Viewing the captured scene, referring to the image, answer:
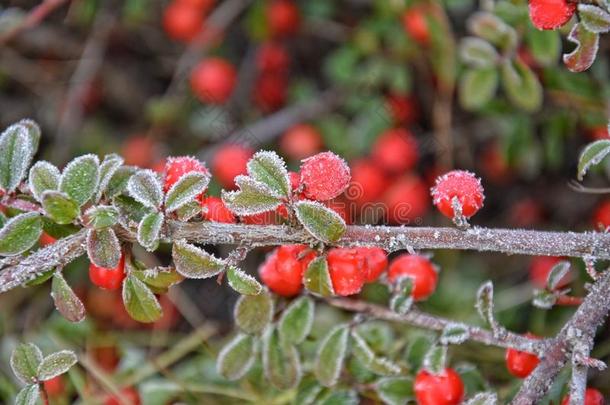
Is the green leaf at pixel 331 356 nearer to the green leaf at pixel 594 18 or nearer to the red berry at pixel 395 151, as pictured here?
the green leaf at pixel 594 18

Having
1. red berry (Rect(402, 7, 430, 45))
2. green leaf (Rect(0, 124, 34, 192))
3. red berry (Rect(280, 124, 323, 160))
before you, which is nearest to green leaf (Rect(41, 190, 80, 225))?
green leaf (Rect(0, 124, 34, 192))

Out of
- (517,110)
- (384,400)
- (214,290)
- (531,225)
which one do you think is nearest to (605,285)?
(384,400)

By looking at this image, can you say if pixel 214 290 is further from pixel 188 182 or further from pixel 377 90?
pixel 188 182

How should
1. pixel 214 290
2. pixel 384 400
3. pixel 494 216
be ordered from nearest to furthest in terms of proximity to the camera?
1. pixel 384 400
2. pixel 214 290
3. pixel 494 216

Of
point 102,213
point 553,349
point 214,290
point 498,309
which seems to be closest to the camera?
point 102,213

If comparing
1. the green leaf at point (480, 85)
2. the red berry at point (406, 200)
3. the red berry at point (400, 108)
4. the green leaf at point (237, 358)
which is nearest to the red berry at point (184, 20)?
the red berry at point (400, 108)

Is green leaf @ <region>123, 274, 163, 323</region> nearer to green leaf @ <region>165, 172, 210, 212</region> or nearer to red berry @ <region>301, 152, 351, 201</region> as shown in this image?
green leaf @ <region>165, 172, 210, 212</region>

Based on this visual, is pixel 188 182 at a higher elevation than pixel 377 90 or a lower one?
higher
